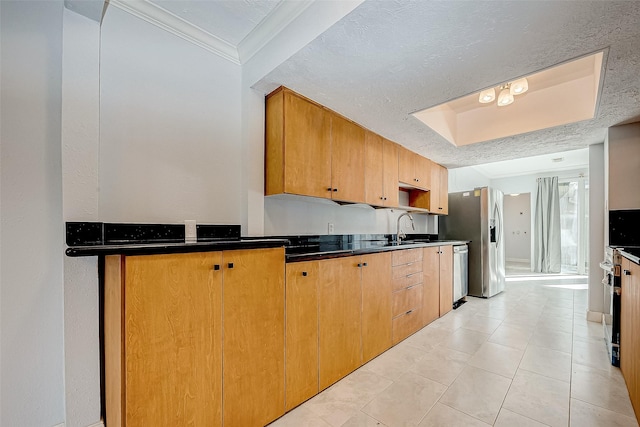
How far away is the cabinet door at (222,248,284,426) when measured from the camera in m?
1.38

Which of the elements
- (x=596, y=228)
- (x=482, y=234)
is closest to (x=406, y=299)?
(x=482, y=234)

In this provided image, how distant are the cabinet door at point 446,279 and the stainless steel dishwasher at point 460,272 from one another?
0.55 ft

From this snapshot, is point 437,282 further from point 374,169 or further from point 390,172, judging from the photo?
point 374,169

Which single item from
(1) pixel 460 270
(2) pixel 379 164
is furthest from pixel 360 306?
(1) pixel 460 270

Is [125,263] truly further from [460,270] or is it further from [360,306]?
[460,270]

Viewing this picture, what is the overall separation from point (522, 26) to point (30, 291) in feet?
9.38

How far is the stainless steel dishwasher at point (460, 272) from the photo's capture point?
3865mm

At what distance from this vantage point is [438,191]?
414cm

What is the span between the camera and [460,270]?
4.06m

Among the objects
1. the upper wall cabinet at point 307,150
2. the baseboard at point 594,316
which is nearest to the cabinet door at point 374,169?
the upper wall cabinet at point 307,150

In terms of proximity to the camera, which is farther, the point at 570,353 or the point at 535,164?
the point at 535,164

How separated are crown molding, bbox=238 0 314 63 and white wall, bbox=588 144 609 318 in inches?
152

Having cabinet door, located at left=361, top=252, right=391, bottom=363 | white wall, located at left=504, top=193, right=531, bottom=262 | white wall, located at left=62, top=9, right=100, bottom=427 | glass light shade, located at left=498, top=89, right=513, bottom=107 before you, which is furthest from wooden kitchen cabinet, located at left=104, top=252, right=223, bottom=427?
white wall, located at left=504, top=193, right=531, bottom=262

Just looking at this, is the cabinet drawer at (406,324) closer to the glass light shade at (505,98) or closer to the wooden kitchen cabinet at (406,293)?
the wooden kitchen cabinet at (406,293)
